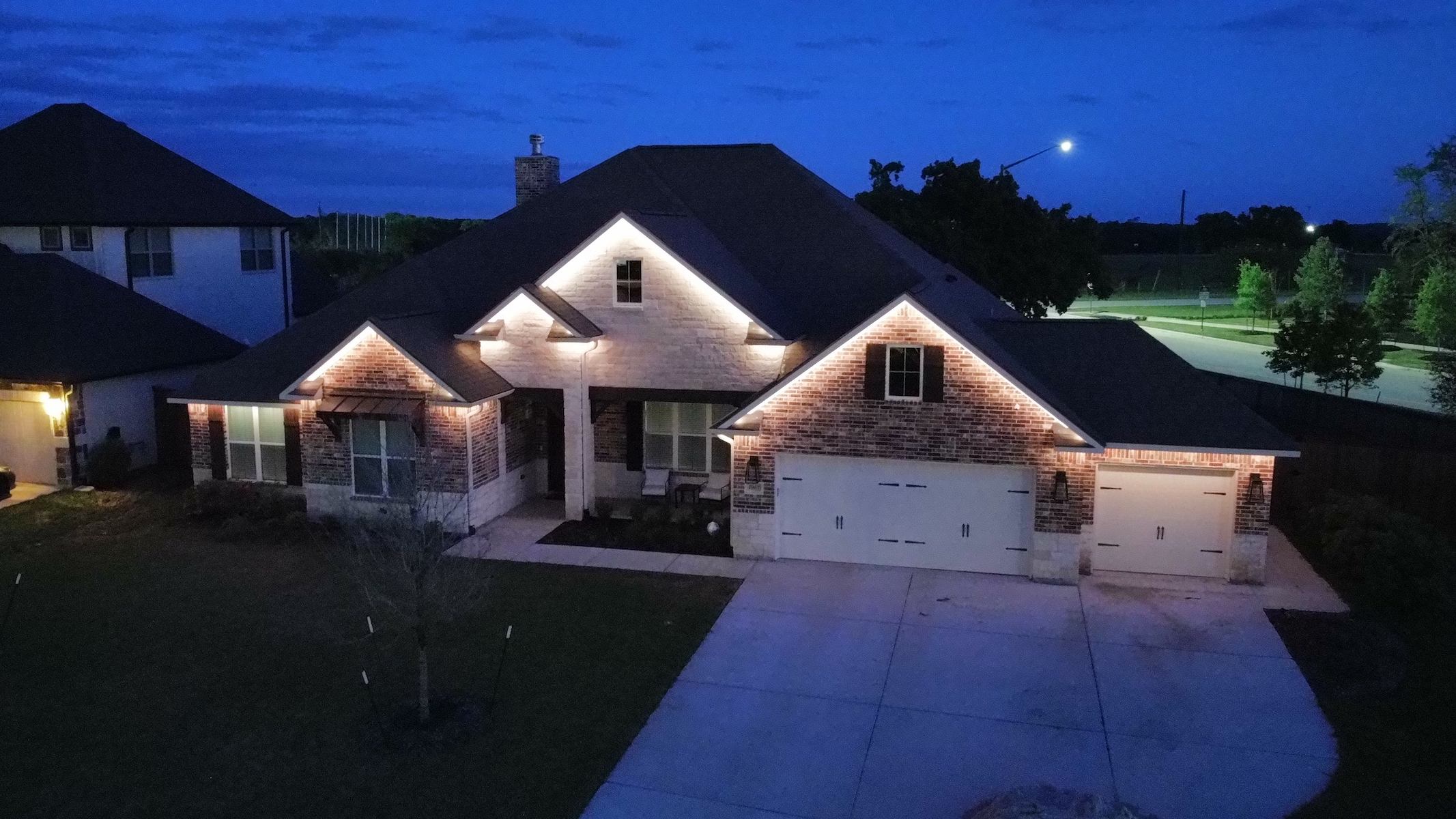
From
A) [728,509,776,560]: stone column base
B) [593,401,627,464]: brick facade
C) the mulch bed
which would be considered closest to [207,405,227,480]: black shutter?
the mulch bed

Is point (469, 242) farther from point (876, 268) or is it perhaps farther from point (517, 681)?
point (517, 681)

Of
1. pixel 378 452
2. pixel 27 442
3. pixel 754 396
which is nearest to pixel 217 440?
pixel 378 452

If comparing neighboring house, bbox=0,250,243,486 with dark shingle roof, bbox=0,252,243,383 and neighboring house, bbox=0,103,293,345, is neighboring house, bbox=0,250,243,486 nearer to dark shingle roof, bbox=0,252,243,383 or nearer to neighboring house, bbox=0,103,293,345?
dark shingle roof, bbox=0,252,243,383

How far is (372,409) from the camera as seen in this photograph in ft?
64.8

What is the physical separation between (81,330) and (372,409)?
9703 millimetres

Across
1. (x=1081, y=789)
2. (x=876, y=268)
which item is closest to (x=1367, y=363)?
(x=876, y=268)

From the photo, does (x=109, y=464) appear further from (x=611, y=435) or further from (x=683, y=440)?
(x=683, y=440)

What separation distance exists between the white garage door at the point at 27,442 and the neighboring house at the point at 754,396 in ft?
14.4

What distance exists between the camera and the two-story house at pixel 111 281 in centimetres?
2359

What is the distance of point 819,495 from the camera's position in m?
18.5

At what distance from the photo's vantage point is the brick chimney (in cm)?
2756

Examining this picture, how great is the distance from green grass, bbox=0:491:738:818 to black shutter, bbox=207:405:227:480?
91.0 inches

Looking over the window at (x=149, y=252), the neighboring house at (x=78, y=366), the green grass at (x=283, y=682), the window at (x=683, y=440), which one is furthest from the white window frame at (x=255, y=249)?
the window at (x=683, y=440)

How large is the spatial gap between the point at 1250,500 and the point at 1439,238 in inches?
878
